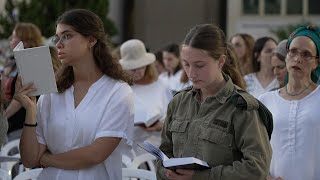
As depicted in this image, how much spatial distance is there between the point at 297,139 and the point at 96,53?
1.31 m

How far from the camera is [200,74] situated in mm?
3359

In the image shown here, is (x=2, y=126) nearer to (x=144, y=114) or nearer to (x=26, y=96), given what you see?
(x=26, y=96)

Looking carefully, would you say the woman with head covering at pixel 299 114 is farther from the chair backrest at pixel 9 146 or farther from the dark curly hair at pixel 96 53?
the chair backrest at pixel 9 146

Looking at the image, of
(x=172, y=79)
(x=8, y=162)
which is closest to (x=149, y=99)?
(x=8, y=162)

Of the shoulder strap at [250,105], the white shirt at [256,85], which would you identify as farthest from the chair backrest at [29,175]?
the white shirt at [256,85]

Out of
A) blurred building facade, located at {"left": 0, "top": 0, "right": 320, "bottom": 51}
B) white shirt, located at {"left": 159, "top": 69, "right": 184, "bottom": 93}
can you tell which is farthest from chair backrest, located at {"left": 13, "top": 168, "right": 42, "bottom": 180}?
blurred building facade, located at {"left": 0, "top": 0, "right": 320, "bottom": 51}

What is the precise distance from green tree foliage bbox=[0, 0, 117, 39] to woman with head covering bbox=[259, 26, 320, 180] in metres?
14.8

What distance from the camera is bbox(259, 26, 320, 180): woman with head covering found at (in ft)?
13.6

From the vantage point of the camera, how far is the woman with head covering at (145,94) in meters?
6.96

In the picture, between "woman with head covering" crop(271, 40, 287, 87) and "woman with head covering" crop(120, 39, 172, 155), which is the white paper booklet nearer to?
"woman with head covering" crop(271, 40, 287, 87)

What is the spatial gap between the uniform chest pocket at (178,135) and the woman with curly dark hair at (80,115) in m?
0.44

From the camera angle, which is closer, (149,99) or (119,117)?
(119,117)

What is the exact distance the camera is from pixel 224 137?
10.9ft

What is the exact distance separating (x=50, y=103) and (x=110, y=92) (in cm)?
36
